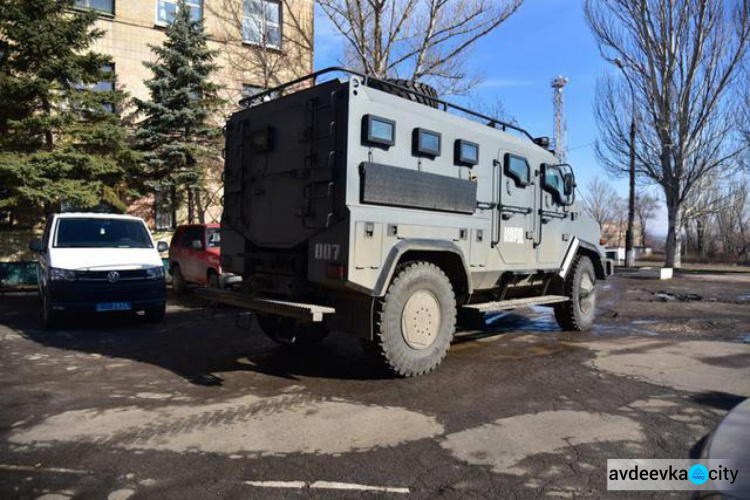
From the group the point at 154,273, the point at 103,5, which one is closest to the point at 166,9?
the point at 103,5

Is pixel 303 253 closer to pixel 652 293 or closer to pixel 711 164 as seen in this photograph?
pixel 652 293

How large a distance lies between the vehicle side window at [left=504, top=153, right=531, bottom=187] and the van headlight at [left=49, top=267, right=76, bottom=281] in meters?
6.68

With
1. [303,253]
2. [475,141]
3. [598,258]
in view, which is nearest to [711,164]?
[598,258]

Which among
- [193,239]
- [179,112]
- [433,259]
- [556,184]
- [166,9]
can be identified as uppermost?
[166,9]

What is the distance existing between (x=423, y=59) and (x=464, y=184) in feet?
44.4

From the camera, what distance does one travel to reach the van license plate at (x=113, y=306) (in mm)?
8320

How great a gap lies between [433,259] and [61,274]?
586 centimetres

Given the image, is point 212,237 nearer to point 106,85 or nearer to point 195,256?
point 195,256

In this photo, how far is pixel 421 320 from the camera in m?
5.74

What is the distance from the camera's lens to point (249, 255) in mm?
6355

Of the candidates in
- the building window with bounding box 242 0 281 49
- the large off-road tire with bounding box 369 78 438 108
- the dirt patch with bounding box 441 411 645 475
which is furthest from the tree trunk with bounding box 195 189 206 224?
the dirt patch with bounding box 441 411 645 475

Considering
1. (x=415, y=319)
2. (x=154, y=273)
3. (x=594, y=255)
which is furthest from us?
(x=594, y=255)

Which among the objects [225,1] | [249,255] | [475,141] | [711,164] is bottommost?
[249,255]

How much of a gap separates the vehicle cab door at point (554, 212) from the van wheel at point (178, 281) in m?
9.04
